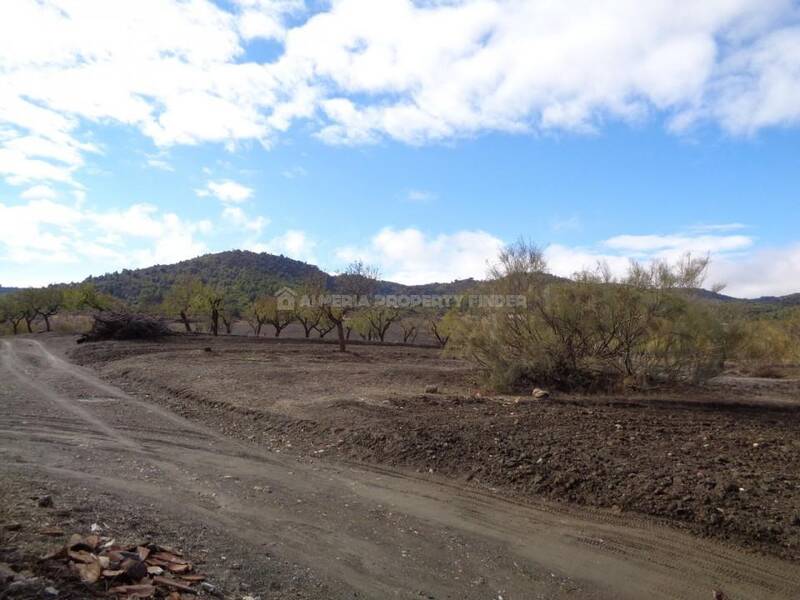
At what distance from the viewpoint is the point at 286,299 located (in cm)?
5156

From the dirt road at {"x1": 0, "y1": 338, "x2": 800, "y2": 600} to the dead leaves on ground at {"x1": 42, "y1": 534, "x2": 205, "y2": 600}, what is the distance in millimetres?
706

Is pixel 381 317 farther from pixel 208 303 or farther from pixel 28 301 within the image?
pixel 28 301

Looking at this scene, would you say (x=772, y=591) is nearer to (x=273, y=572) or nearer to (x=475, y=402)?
(x=273, y=572)

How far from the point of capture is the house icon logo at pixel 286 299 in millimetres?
49944

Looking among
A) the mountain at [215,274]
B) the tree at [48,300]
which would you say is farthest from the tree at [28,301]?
the mountain at [215,274]

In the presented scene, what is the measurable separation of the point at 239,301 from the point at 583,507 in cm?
6520

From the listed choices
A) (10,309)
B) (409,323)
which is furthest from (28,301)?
(409,323)

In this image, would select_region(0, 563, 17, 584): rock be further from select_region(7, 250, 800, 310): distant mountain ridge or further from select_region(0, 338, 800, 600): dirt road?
select_region(7, 250, 800, 310): distant mountain ridge

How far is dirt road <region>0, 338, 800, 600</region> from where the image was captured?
5.02 m

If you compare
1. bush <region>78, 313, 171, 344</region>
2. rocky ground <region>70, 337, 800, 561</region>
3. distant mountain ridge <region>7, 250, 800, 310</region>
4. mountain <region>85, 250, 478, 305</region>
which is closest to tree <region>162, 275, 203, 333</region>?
bush <region>78, 313, 171, 344</region>

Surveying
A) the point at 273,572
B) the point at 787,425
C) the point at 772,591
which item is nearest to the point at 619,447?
the point at 772,591

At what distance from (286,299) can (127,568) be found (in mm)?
48320

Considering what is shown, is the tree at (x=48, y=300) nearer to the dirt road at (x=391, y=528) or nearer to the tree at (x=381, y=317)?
the tree at (x=381, y=317)

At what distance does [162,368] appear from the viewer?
64.1ft
